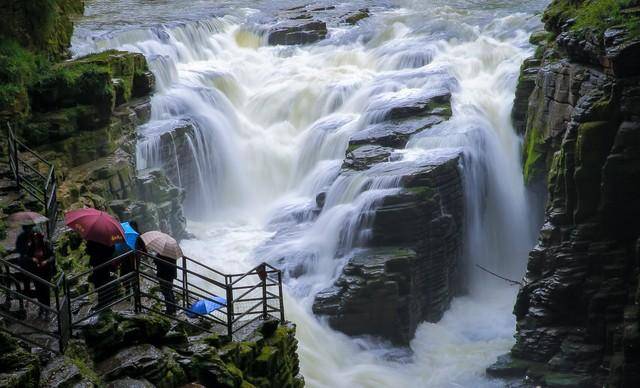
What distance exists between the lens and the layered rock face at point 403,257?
2261 cm

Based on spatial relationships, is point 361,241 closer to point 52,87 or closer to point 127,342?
point 52,87

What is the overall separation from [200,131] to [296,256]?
23.7ft

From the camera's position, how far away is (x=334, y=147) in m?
29.8

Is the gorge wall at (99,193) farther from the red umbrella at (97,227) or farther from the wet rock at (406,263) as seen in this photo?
the wet rock at (406,263)

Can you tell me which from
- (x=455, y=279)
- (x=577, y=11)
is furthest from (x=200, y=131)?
(x=577, y=11)

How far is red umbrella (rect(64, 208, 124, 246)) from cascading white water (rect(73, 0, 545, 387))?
799 cm

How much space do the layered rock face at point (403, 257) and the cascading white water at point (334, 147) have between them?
0.40 m

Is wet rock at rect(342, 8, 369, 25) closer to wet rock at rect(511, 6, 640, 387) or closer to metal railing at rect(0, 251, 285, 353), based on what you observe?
wet rock at rect(511, 6, 640, 387)

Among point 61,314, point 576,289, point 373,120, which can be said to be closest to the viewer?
point 61,314

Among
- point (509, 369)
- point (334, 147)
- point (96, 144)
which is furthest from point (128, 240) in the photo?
point (334, 147)

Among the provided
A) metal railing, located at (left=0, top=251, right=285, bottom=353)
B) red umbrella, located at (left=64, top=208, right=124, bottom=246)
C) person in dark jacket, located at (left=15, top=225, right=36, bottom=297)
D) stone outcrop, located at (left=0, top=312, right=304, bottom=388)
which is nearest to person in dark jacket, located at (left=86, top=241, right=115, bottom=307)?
metal railing, located at (left=0, top=251, right=285, bottom=353)

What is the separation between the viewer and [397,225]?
2372 centimetres

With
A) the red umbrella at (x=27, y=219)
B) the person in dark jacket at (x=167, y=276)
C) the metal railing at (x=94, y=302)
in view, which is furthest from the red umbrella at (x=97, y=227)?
the person in dark jacket at (x=167, y=276)

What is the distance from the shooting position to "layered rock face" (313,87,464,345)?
2261 centimetres
